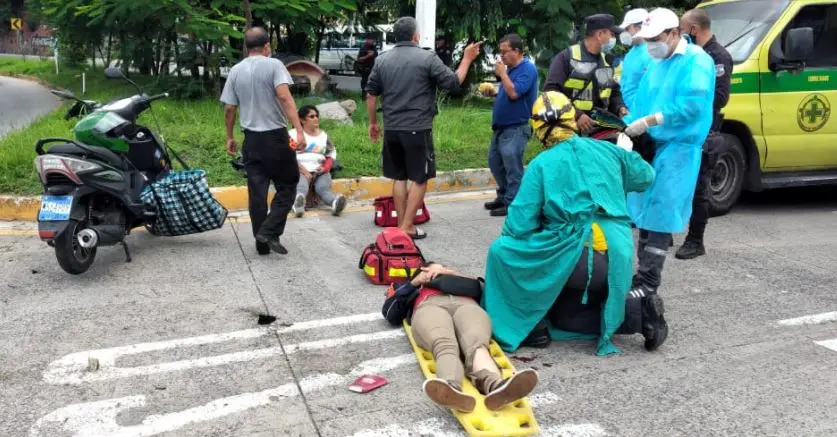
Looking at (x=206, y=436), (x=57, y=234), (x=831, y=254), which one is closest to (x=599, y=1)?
(x=831, y=254)

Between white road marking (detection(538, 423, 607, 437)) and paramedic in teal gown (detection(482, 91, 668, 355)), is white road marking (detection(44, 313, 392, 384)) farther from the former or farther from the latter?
white road marking (detection(538, 423, 607, 437))

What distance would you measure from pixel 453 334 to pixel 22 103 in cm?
1686

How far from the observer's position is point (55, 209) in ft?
15.9

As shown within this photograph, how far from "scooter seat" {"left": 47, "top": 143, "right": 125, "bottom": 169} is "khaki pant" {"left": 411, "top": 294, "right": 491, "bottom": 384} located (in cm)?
271

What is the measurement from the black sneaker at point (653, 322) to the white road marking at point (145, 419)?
5.14ft

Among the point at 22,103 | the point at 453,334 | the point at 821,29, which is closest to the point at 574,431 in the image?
the point at 453,334

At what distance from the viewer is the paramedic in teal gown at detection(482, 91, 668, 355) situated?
12.5ft

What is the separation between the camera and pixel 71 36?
14.6m

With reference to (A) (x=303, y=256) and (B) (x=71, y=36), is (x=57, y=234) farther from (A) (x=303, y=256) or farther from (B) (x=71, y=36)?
(B) (x=71, y=36)

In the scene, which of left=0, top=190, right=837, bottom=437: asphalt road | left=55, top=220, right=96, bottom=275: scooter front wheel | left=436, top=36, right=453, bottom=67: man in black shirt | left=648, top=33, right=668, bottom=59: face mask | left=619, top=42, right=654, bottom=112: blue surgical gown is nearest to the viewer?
left=0, top=190, right=837, bottom=437: asphalt road

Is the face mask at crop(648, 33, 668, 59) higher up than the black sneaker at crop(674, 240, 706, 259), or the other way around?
the face mask at crop(648, 33, 668, 59)

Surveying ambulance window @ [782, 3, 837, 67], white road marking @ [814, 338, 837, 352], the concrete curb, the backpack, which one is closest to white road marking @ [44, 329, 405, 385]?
the backpack

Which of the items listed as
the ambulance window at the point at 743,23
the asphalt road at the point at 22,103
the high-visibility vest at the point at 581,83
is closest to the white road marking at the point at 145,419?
the high-visibility vest at the point at 581,83

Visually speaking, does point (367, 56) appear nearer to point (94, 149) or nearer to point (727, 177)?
point (727, 177)
